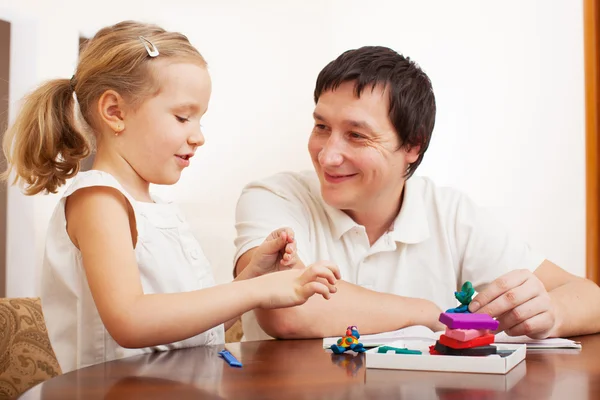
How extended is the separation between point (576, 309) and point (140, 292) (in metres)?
0.93

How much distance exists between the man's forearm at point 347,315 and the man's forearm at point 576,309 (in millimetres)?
246

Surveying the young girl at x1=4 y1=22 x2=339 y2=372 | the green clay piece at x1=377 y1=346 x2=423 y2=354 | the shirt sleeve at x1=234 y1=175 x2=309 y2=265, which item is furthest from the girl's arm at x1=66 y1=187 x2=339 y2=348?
the shirt sleeve at x1=234 y1=175 x2=309 y2=265

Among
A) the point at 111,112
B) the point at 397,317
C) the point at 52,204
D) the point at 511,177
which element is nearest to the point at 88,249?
the point at 111,112

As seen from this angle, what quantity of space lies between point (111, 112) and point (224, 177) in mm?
1646

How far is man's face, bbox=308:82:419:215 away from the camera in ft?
6.29

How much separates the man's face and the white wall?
Answer: 3.71ft

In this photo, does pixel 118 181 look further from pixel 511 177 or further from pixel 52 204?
pixel 511 177

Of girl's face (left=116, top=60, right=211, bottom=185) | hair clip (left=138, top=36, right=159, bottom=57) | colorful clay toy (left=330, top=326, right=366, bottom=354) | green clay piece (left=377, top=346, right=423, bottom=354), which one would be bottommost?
colorful clay toy (left=330, top=326, right=366, bottom=354)

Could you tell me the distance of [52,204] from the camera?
255 cm

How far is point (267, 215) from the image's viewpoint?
6.15 ft

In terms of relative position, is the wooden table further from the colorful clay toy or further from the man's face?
the man's face

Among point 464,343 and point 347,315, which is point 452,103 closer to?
point 347,315

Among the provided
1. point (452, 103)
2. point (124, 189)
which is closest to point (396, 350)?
point (124, 189)

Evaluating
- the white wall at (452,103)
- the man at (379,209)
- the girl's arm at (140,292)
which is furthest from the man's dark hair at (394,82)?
the white wall at (452,103)
